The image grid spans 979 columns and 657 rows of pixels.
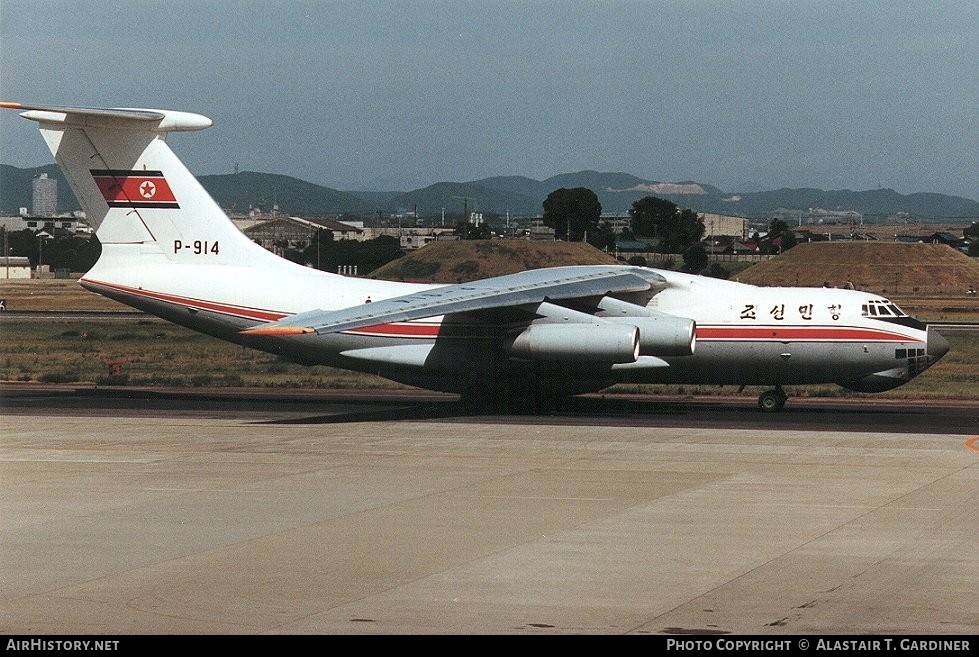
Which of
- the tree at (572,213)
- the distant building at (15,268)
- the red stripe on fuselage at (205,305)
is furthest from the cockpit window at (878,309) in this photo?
the distant building at (15,268)

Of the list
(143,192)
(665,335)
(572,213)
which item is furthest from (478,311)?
(572,213)

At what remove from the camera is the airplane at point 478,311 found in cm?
2967

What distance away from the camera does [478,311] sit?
3056cm

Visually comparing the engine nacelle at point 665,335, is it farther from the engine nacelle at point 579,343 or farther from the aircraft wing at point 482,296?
the aircraft wing at point 482,296

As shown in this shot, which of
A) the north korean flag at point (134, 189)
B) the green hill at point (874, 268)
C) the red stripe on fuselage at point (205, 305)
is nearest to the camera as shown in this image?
the red stripe on fuselage at point (205, 305)

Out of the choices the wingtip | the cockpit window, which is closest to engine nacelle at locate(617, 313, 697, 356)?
the cockpit window

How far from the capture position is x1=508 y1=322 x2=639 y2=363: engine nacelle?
28.6 metres

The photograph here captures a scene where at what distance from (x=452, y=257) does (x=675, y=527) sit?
208 feet

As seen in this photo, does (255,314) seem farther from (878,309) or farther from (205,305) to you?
(878,309)

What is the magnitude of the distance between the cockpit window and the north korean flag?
16.2 meters

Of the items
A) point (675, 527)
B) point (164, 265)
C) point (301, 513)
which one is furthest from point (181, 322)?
point (675, 527)

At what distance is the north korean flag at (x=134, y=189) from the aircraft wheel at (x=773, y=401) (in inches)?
575

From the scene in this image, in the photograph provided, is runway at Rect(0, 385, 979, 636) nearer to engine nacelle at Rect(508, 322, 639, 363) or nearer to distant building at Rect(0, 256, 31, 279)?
engine nacelle at Rect(508, 322, 639, 363)
